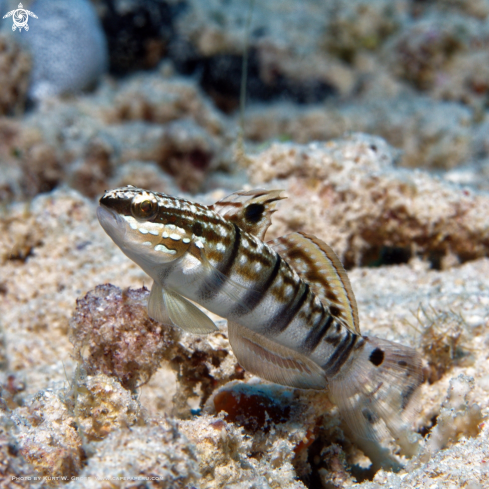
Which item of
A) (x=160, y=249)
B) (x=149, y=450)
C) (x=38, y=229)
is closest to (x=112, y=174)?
(x=38, y=229)

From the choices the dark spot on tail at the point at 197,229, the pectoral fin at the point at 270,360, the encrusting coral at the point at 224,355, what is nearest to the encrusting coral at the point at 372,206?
the encrusting coral at the point at 224,355

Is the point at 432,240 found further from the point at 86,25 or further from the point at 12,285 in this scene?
the point at 86,25

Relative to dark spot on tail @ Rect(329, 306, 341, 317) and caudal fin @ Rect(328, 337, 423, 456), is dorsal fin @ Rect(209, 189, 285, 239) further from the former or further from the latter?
caudal fin @ Rect(328, 337, 423, 456)

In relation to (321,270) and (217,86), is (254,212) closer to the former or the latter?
(321,270)

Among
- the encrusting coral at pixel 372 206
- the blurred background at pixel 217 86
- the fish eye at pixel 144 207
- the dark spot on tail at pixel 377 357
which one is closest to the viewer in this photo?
the fish eye at pixel 144 207

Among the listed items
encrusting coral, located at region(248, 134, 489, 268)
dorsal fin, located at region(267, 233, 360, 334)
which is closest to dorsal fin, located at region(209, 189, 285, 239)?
dorsal fin, located at region(267, 233, 360, 334)

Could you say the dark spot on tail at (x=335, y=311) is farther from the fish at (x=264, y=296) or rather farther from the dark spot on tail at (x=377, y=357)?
the dark spot on tail at (x=377, y=357)
